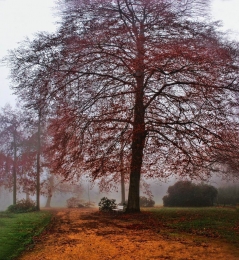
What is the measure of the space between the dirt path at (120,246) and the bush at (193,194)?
11259 millimetres

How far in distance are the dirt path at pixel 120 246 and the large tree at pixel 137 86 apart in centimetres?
329

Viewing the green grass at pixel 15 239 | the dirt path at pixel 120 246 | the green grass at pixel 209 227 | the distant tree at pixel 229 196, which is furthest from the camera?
the distant tree at pixel 229 196

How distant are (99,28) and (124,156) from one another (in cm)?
532

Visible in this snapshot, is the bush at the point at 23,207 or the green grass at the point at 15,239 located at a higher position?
the green grass at the point at 15,239

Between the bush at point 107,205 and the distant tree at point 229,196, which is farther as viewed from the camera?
the distant tree at point 229,196

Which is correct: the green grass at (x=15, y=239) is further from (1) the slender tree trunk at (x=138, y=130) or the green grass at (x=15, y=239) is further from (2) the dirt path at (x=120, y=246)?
(1) the slender tree trunk at (x=138, y=130)

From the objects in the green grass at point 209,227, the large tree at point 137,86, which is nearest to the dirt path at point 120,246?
the green grass at point 209,227

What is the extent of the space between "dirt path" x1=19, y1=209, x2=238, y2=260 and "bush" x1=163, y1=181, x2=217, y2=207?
11.3m

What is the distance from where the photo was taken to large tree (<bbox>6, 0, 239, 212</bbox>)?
11.6 meters

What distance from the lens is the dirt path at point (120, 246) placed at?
624cm

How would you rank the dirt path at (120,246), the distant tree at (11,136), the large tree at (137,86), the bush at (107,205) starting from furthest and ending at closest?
the distant tree at (11,136)
the bush at (107,205)
the large tree at (137,86)
the dirt path at (120,246)

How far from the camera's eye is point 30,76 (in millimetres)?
12938

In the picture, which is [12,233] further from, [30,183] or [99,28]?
[30,183]

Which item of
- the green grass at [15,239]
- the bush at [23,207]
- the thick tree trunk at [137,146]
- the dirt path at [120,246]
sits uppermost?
the thick tree trunk at [137,146]
